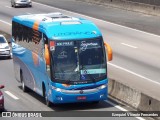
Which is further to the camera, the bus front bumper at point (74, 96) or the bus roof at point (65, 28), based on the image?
the bus roof at point (65, 28)

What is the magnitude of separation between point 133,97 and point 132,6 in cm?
3701

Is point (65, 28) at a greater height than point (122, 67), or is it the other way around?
point (65, 28)

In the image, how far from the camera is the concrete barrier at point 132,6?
54.9 meters

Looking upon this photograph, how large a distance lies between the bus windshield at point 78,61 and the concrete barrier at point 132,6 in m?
32.5

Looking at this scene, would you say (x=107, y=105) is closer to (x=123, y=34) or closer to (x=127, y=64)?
(x=127, y=64)

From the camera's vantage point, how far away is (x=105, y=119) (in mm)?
20594

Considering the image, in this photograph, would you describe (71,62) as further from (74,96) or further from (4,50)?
(4,50)

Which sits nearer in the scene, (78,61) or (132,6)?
(78,61)

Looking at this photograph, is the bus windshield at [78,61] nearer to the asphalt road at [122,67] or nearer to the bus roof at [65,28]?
the bus roof at [65,28]

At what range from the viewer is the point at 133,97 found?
74.5 ft

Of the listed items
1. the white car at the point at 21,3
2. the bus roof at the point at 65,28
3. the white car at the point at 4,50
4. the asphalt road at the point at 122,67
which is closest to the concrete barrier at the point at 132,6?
the asphalt road at the point at 122,67

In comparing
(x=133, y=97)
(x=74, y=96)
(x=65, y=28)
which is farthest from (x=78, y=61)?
(x=133, y=97)

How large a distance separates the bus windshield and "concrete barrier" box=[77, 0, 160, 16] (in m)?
32.5

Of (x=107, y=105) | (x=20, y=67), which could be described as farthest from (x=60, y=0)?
(x=107, y=105)
